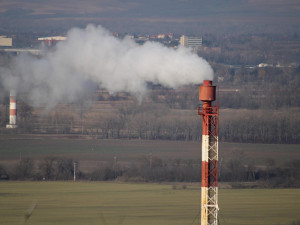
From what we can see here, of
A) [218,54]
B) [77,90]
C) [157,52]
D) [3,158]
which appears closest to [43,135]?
[77,90]

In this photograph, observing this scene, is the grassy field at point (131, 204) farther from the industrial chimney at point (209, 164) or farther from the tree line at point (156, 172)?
the industrial chimney at point (209, 164)

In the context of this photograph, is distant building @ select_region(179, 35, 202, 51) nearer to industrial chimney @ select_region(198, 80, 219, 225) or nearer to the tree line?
the tree line

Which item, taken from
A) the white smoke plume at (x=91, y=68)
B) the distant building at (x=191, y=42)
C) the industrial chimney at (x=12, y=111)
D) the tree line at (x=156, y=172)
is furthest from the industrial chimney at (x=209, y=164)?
the distant building at (x=191, y=42)

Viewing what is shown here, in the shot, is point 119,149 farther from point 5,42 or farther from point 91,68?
point 5,42

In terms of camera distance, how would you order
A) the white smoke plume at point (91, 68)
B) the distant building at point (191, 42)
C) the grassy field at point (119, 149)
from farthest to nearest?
the distant building at point (191, 42) → the grassy field at point (119, 149) → the white smoke plume at point (91, 68)

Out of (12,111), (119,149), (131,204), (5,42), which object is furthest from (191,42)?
(131,204)

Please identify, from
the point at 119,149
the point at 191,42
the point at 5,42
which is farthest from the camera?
the point at 191,42

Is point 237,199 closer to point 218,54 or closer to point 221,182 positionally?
point 221,182
